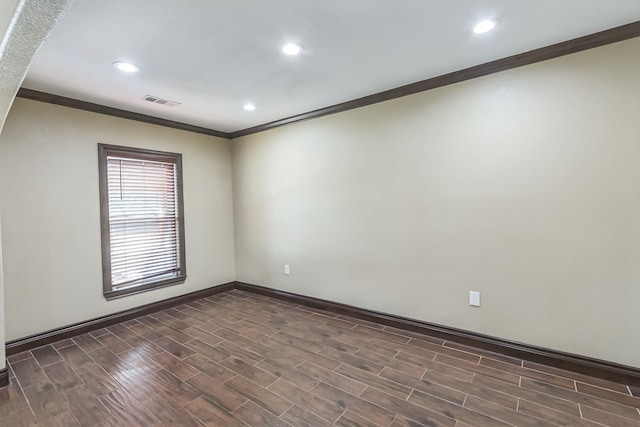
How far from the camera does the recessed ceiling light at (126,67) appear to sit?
7.77ft

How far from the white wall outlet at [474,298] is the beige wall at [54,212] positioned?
3707 millimetres

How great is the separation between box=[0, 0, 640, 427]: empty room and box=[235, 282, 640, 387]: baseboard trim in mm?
17

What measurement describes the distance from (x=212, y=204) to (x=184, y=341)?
2147mm

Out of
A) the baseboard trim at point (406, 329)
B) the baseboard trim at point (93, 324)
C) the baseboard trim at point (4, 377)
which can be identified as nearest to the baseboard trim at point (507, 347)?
the baseboard trim at point (406, 329)

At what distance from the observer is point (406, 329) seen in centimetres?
308

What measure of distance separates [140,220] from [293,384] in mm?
2848

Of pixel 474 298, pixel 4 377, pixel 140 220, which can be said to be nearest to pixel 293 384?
pixel 474 298

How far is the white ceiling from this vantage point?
177 cm

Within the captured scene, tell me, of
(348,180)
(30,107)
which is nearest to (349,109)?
(348,180)

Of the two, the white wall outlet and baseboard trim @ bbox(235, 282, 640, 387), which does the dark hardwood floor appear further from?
the white wall outlet

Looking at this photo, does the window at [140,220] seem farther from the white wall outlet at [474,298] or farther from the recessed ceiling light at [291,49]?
the white wall outlet at [474,298]

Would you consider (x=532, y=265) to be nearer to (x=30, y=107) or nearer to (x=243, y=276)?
(x=243, y=276)

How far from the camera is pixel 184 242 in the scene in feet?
13.7

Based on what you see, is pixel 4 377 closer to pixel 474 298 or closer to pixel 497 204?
pixel 474 298
